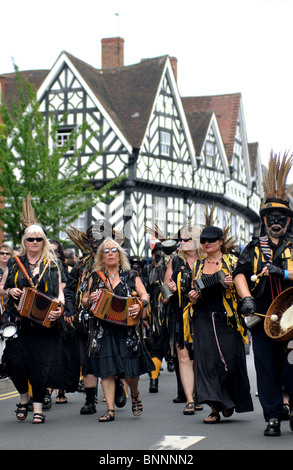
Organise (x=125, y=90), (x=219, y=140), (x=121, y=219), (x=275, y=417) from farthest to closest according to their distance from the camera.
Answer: (x=219, y=140)
(x=125, y=90)
(x=121, y=219)
(x=275, y=417)

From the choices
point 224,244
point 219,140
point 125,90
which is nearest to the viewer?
point 224,244

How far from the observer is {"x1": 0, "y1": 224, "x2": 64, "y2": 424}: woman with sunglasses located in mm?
9773

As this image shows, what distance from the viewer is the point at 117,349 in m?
9.73

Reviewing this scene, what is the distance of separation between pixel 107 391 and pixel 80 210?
64.0 feet

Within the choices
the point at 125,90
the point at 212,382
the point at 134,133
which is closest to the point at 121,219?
the point at 134,133

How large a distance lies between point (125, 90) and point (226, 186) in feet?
29.3

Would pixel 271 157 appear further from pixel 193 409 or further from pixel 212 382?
pixel 193 409

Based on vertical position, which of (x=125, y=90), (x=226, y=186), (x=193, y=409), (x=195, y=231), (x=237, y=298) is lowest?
(x=193, y=409)

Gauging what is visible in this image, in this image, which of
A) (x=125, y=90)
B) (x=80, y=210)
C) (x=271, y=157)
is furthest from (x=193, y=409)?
(x=125, y=90)

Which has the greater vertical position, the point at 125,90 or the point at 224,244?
the point at 125,90

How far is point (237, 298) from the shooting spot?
9656mm

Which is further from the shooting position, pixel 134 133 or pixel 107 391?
pixel 134 133

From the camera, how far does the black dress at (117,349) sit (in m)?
9.64

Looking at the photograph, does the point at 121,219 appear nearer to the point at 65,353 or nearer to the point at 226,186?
the point at 226,186
